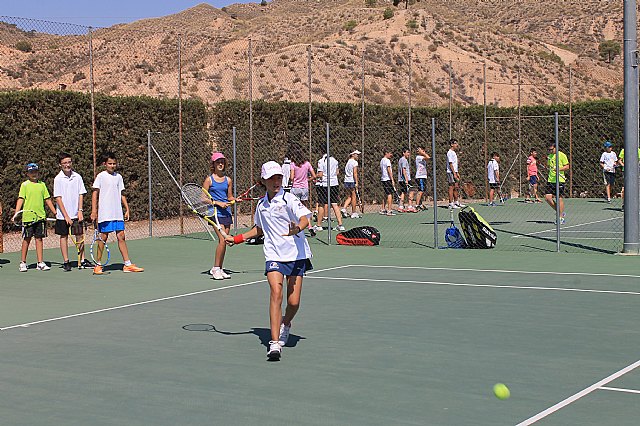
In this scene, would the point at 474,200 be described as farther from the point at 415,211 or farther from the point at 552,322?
the point at 552,322

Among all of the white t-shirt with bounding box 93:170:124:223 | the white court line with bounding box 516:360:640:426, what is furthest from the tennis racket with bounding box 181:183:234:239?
the white court line with bounding box 516:360:640:426

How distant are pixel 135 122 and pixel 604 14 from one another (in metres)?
67.4

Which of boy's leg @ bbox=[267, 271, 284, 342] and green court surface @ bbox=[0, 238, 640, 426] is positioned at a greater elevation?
boy's leg @ bbox=[267, 271, 284, 342]

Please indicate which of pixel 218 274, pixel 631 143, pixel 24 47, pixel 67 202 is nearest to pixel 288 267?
pixel 218 274

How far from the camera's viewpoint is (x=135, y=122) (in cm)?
2330

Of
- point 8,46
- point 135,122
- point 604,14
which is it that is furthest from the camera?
point 604,14

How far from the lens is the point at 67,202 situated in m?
15.2

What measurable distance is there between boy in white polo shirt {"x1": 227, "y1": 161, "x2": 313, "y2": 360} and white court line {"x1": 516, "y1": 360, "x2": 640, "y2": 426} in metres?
2.56

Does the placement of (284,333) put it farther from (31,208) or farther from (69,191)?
(31,208)

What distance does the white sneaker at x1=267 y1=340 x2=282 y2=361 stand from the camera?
8.50 metres

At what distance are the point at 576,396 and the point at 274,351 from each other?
102 inches

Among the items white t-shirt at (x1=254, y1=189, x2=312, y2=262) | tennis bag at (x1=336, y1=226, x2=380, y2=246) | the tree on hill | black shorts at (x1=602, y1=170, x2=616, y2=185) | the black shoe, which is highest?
the tree on hill

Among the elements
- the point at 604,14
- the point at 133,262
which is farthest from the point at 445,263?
the point at 604,14

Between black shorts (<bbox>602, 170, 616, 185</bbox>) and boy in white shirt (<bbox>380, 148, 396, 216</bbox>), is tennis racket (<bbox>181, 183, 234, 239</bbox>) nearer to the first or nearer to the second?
boy in white shirt (<bbox>380, 148, 396, 216</bbox>)
